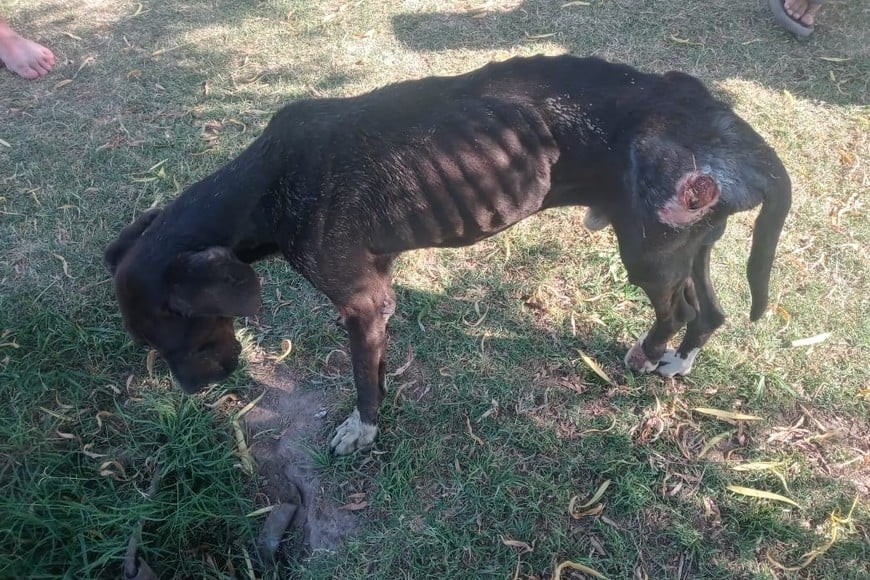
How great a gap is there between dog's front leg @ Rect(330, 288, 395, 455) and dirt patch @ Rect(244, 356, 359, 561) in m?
0.20

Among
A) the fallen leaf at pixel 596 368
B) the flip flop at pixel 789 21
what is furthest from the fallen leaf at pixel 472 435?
the flip flop at pixel 789 21

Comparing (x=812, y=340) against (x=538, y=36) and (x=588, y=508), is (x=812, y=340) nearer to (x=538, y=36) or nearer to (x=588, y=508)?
(x=588, y=508)

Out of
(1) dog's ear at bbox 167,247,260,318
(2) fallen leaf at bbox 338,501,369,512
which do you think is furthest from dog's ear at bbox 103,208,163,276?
(2) fallen leaf at bbox 338,501,369,512

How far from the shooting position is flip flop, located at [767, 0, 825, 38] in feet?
18.0

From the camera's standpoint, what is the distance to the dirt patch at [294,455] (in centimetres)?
324

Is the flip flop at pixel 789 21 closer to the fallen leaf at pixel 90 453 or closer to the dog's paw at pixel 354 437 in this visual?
the dog's paw at pixel 354 437

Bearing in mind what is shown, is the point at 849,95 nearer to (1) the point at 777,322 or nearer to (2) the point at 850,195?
(2) the point at 850,195

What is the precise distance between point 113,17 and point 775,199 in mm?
6610

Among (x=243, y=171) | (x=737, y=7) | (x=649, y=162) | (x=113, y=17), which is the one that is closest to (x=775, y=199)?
(x=649, y=162)

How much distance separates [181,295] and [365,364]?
1.01 m

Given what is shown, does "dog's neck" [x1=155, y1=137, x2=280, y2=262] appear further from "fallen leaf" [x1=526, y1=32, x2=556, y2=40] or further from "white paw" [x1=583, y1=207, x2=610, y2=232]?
"fallen leaf" [x1=526, y1=32, x2=556, y2=40]

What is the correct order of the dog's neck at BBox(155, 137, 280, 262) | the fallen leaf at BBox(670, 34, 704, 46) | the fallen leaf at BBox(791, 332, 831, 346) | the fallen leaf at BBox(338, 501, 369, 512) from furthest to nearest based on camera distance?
1. the fallen leaf at BBox(670, 34, 704, 46)
2. the fallen leaf at BBox(791, 332, 831, 346)
3. the fallen leaf at BBox(338, 501, 369, 512)
4. the dog's neck at BBox(155, 137, 280, 262)

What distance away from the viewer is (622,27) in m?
5.88

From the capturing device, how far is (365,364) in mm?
3303
